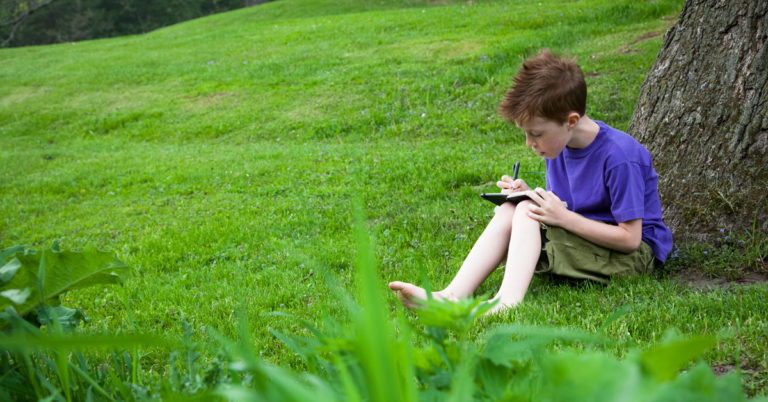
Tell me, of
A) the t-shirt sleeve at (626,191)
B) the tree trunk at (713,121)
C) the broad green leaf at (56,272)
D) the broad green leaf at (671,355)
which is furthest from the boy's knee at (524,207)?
the broad green leaf at (671,355)

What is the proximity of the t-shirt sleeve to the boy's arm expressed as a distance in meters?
0.06

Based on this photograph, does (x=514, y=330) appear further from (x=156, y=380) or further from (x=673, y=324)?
(x=673, y=324)

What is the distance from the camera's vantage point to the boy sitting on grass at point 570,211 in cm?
276

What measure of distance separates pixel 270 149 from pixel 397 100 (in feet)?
7.51

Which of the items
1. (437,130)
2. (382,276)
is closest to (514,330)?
(382,276)

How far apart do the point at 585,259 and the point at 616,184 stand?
1.37 feet

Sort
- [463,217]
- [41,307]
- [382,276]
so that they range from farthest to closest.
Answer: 1. [463,217]
2. [382,276]
3. [41,307]

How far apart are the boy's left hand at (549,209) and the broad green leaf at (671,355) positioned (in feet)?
7.33

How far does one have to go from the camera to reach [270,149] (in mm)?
8234

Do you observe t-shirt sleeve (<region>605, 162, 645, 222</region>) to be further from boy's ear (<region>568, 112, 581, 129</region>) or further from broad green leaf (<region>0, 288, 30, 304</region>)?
broad green leaf (<region>0, 288, 30, 304</region>)

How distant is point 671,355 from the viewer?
55 cm

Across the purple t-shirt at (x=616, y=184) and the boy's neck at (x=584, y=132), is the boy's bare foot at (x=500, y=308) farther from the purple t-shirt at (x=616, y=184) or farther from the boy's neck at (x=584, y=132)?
the boy's neck at (x=584, y=132)

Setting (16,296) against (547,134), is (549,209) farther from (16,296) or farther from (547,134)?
(16,296)

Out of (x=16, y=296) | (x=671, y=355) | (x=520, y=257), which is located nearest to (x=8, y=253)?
(x=16, y=296)
